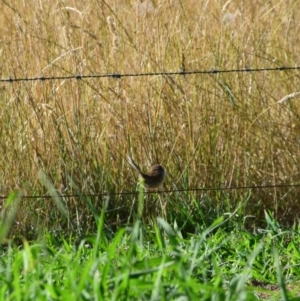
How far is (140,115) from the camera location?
566 centimetres

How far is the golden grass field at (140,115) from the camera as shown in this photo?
5.58 m

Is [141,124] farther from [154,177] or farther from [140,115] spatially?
[154,177]

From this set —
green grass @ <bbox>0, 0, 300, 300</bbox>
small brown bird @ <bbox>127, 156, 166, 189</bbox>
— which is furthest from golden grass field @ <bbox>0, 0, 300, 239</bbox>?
small brown bird @ <bbox>127, 156, 166, 189</bbox>

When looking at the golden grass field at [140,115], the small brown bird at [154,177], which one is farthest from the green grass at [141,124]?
the small brown bird at [154,177]

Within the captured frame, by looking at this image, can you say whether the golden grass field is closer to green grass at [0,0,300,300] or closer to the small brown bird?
green grass at [0,0,300,300]

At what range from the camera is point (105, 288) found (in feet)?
9.28

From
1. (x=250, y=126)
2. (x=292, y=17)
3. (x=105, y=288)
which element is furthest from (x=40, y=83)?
(x=105, y=288)

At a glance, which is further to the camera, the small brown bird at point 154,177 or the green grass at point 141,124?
the green grass at point 141,124

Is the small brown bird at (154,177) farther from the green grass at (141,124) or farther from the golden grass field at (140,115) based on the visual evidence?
the golden grass field at (140,115)

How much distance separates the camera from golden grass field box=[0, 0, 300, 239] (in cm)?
558

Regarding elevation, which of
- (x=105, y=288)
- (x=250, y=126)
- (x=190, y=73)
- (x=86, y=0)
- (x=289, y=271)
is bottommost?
(x=289, y=271)

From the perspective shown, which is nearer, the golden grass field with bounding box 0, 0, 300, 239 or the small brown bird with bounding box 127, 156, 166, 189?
the small brown bird with bounding box 127, 156, 166, 189

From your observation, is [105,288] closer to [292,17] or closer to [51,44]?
[51,44]

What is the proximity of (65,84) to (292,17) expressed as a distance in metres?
1.71
